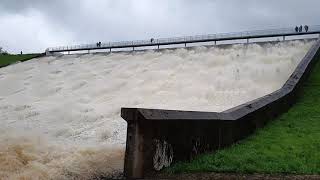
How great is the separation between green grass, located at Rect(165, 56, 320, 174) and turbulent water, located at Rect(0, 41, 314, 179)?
1.24 meters

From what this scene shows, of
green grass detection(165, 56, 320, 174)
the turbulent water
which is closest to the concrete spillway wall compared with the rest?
green grass detection(165, 56, 320, 174)

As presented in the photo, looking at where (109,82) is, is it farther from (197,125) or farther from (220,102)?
(197,125)

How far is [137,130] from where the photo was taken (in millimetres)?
6191

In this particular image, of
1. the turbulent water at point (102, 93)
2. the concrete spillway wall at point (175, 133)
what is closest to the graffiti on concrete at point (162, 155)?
the concrete spillway wall at point (175, 133)

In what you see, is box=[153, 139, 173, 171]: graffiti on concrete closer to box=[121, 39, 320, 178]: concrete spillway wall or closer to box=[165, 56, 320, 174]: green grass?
box=[121, 39, 320, 178]: concrete spillway wall

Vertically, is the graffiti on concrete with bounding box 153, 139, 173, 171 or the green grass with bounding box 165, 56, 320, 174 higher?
the graffiti on concrete with bounding box 153, 139, 173, 171

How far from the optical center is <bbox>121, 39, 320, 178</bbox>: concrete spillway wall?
620cm

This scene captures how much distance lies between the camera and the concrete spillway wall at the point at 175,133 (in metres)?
6.20

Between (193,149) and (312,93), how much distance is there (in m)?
8.19

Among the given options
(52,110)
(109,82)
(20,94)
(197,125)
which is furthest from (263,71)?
(197,125)

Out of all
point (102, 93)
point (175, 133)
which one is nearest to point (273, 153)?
point (175, 133)

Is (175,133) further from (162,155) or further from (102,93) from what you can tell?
(102,93)

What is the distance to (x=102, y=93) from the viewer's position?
16719 millimetres

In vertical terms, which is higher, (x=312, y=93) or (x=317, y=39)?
(x=317, y=39)
